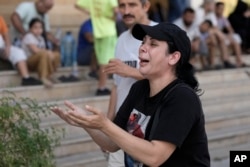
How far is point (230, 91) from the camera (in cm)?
1120

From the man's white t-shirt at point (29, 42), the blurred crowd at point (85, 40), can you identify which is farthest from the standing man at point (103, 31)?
the man's white t-shirt at point (29, 42)

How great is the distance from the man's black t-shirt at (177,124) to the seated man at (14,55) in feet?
17.8

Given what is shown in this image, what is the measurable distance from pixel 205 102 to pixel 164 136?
24.0 feet

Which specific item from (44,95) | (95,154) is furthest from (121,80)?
(44,95)

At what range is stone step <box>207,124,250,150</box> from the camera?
31.5 ft

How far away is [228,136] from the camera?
9.82m

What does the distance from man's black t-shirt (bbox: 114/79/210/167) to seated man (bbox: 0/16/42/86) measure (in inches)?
213

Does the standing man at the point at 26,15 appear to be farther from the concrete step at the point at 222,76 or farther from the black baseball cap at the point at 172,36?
the black baseball cap at the point at 172,36

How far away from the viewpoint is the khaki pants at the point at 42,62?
883 centimetres

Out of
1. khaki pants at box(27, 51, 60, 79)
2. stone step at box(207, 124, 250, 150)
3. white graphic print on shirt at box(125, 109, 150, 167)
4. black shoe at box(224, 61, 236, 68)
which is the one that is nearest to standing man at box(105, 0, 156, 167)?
white graphic print on shirt at box(125, 109, 150, 167)

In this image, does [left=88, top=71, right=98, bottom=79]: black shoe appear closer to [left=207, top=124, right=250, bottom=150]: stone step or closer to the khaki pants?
the khaki pants

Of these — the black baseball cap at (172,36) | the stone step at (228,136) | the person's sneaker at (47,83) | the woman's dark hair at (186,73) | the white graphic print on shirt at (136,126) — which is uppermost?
the black baseball cap at (172,36)

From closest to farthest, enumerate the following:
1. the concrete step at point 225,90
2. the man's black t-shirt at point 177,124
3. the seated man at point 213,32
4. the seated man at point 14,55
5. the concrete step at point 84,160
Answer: the man's black t-shirt at point 177,124 < the concrete step at point 84,160 < the seated man at point 14,55 < the concrete step at point 225,90 < the seated man at point 213,32

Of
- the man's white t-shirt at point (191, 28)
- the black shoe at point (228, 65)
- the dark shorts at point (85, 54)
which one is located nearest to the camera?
the dark shorts at point (85, 54)
